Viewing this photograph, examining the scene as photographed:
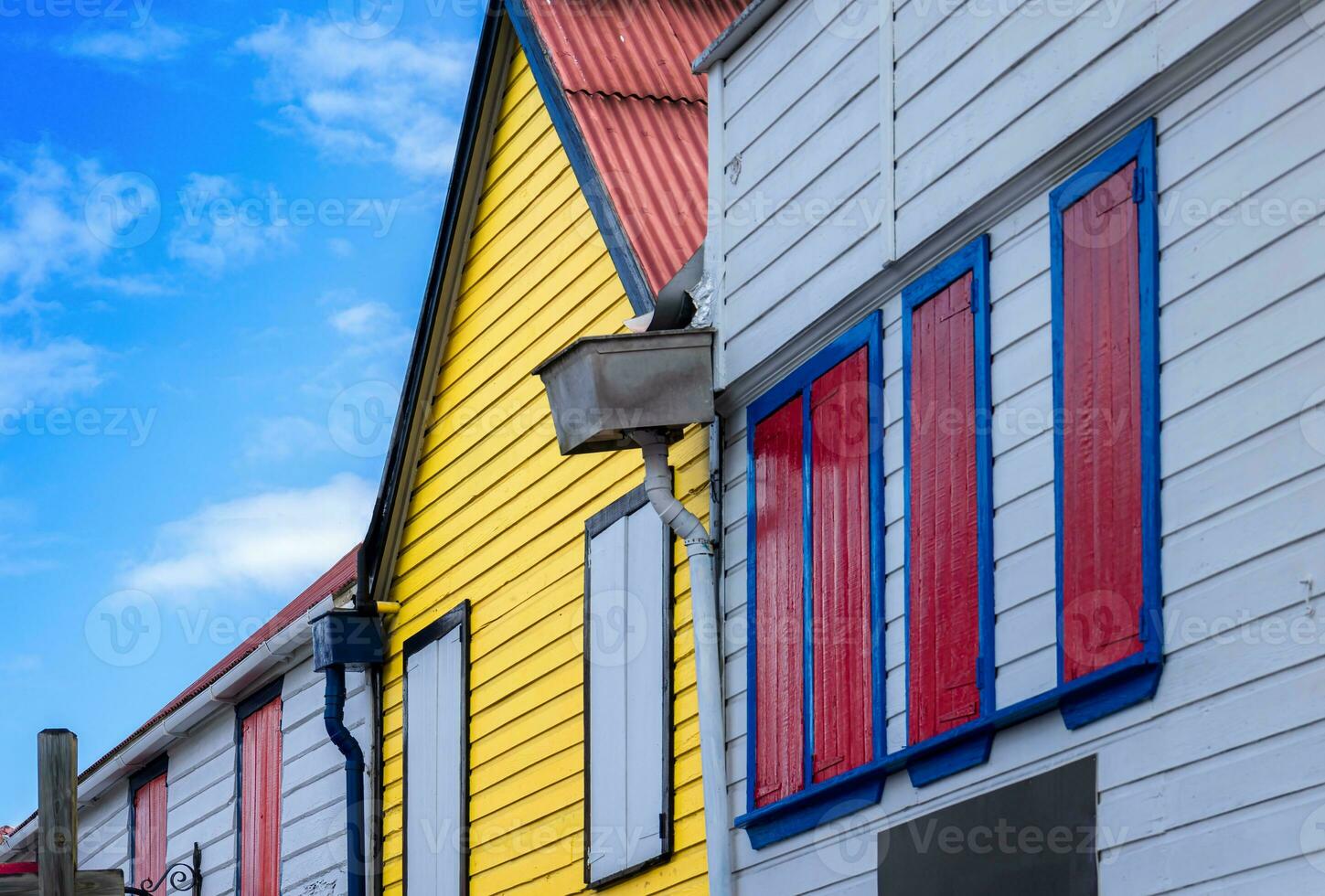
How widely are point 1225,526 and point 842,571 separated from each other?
2.35 meters

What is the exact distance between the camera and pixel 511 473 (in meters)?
12.1

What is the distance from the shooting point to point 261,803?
596 inches

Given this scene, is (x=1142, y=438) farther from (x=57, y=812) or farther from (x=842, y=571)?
(x=57, y=812)

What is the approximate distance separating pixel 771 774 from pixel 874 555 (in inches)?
45.6

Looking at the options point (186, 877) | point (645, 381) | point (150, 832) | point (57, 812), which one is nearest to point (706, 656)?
point (645, 381)

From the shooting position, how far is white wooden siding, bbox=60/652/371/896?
45.0ft

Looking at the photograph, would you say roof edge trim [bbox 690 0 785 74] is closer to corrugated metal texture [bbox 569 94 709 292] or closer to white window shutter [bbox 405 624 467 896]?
corrugated metal texture [bbox 569 94 709 292]

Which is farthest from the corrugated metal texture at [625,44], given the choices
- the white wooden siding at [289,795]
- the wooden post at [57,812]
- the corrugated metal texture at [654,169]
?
the wooden post at [57,812]

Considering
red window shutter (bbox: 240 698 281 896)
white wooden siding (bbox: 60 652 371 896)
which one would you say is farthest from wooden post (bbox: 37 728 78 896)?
red window shutter (bbox: 240 698 281 896)

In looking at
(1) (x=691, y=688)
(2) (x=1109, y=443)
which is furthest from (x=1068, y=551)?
(1) (x=691, y=688)

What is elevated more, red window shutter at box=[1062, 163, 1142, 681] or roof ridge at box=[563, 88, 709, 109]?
roof ridge at box=[563, 88, 709, 109]

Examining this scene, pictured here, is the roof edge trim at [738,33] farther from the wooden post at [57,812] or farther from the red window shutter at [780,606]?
the wooden post at [57,812]

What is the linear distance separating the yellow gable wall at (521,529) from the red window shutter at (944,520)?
1.98 meters

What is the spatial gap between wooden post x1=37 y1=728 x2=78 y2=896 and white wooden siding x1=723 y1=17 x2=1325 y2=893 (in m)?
3.96
